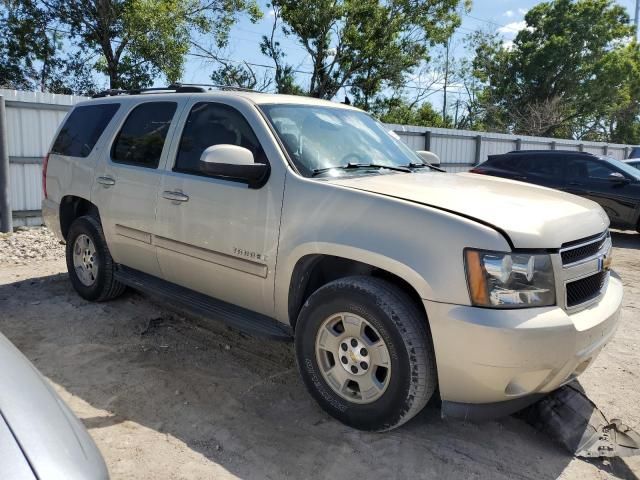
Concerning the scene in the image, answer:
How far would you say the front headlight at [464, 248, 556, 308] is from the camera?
262cm

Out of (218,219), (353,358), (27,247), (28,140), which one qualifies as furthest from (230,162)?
→ (28,140)

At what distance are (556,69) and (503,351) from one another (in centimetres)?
3558

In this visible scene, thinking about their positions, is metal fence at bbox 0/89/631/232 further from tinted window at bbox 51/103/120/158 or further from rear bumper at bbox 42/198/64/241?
tinted window at bbox 51/103/120/158

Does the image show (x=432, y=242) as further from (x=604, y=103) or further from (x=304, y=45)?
(x=604, y=103)

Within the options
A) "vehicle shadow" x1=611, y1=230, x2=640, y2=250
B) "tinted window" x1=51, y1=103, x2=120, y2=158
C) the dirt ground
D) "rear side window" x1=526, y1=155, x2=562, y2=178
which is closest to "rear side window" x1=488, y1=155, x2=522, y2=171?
"rear side window" x1=526, y1=155, x2=562, y2=178

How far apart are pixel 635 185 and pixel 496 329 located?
893cm

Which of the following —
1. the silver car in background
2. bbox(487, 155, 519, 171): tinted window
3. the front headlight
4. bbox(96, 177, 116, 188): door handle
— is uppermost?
bbox(487, 155, 519, 171): tinted window

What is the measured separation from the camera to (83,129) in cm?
530

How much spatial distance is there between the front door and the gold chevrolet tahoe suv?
1 centimetres

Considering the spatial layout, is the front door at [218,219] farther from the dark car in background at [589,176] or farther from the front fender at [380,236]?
the dark car in background at [589,176]

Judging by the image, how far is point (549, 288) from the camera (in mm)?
2701

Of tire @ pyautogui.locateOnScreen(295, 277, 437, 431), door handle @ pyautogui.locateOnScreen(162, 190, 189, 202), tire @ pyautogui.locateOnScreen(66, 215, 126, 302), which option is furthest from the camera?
tire @ pyautogui.locateOnScreen(66, 215, 126, 302)

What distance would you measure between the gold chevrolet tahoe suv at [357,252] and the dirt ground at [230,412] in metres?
0.28

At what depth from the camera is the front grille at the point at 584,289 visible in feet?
9.38
